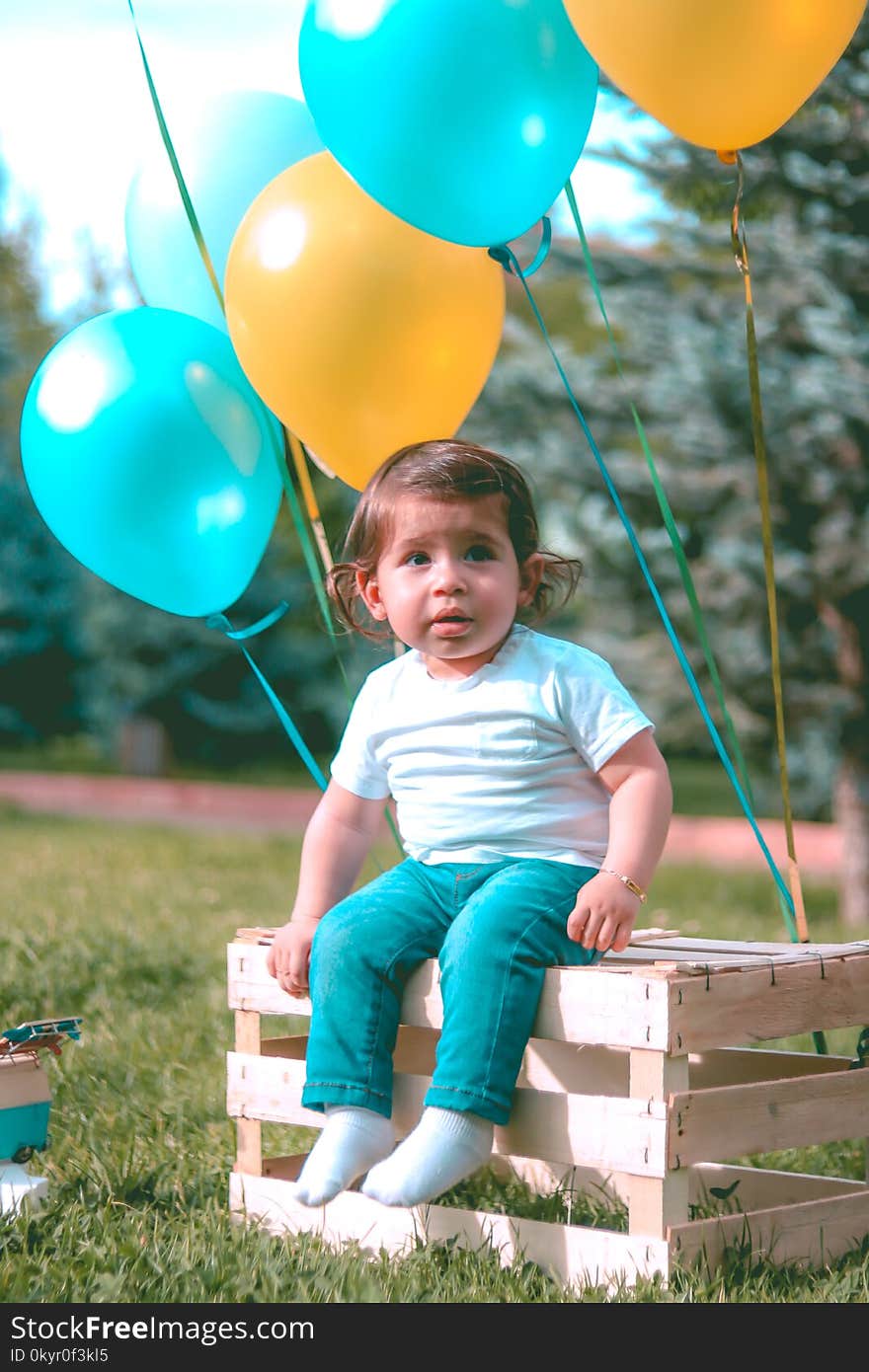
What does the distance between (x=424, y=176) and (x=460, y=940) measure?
4.05 feet

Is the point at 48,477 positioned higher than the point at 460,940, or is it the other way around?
the point at 48,477

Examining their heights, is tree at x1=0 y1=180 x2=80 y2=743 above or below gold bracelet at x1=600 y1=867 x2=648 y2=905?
above

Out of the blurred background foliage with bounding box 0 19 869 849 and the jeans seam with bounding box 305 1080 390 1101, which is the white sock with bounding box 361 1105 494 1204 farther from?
the blurred background foliage with bounding box 0 19 869 849

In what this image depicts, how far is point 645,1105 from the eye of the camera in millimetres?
2064

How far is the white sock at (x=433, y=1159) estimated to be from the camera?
208 centimetres

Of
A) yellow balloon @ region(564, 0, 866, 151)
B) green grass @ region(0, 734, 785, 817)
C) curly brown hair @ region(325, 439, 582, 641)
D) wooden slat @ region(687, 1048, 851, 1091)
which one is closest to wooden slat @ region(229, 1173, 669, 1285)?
wooden slat @ region(687, 1048, 851, 1091)

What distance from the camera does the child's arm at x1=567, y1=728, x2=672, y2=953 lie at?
223cm

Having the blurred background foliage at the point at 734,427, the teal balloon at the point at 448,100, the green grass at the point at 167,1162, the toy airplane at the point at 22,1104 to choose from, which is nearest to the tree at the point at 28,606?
the blurred background foliage at the point at 734,427

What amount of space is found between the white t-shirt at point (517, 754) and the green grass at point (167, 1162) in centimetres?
60

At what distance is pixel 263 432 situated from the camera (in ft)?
9.91

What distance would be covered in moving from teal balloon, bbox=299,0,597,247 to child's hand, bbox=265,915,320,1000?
46.1 inches

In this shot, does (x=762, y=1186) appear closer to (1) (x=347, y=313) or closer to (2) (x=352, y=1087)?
(2) (x=352, y=1087)
